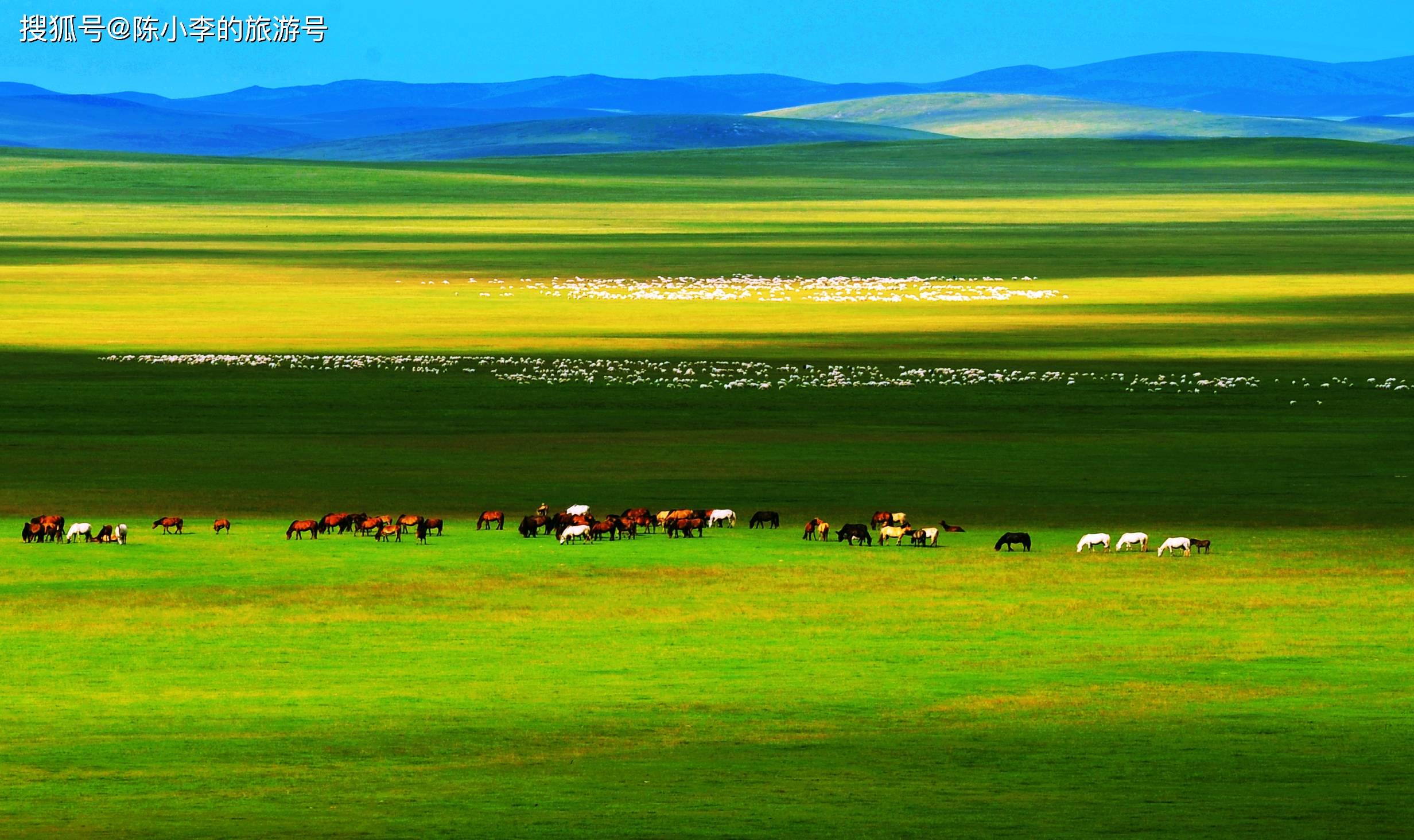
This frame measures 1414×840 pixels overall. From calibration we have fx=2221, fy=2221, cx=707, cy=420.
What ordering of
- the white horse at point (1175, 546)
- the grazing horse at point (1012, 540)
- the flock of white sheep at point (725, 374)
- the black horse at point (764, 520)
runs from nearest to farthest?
the white horse at point (1175, 546), the grazing horse at point (1012, 540), the black horse at point (764, 520), the flock of white sheep at point (725, 374)

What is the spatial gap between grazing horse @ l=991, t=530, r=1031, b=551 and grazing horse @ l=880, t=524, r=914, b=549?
0.99 m

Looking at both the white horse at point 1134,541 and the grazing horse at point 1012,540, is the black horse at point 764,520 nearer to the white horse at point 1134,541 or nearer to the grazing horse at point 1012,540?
the grazing horse at point 1012,540

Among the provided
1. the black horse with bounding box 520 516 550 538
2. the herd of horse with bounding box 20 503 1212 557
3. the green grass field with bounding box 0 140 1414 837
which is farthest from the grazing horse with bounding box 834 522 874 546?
the black horse with bounding box 520 516 550 538

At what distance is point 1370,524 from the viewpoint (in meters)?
26.8

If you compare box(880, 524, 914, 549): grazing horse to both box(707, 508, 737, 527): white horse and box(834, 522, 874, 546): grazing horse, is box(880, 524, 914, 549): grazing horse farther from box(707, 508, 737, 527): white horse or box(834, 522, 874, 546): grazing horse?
box(707, 508, 737, 527): white horse

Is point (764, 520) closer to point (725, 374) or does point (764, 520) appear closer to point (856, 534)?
point (856, 534)

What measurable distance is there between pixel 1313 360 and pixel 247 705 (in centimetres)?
3521

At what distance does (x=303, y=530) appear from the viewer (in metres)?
24.9

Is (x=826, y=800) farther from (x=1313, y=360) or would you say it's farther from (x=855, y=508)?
(x=1313, y=360)

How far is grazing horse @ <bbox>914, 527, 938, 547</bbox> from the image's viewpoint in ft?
80.9

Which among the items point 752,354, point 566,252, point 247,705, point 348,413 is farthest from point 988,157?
point 247,705

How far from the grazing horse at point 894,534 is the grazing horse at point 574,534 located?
3284 mm

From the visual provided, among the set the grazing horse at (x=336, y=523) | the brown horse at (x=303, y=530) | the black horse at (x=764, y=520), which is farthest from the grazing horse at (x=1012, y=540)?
the brown horse at (x=303, y=530)

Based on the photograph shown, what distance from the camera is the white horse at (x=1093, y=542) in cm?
2409
